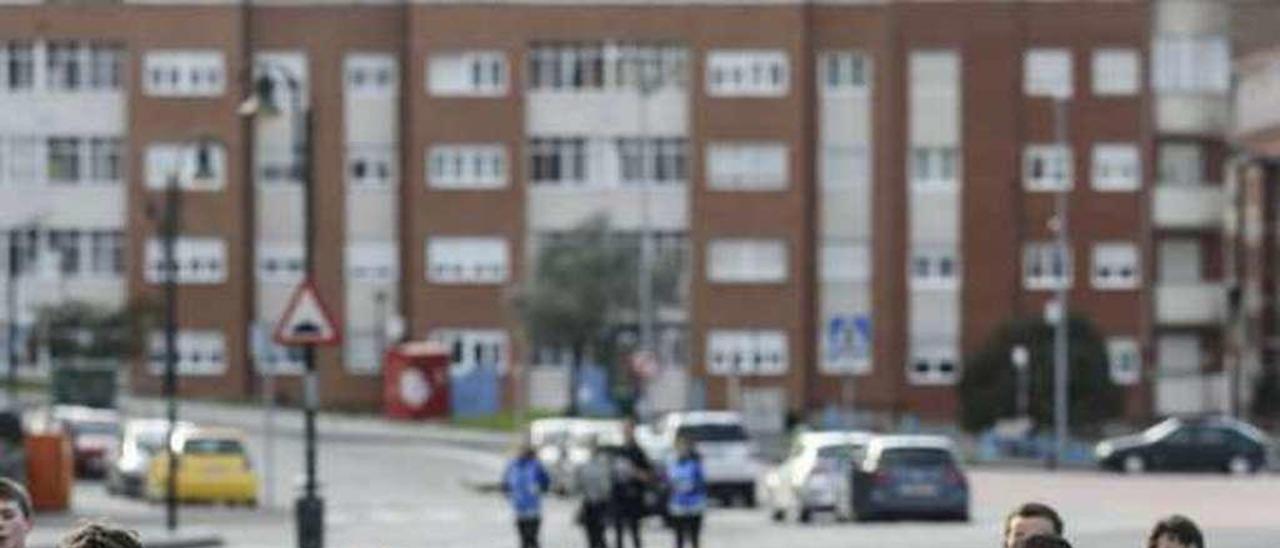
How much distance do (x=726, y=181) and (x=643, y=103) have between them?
9.86 ft

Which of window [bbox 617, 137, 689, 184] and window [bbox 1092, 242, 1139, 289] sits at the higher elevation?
window [bbox 617, 137, 689, 184]

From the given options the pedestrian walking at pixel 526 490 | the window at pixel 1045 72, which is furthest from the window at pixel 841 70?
the pedestrian walking at pixel 526 490

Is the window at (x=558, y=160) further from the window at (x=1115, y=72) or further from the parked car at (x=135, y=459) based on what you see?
the parked car at (x=135, y=459)

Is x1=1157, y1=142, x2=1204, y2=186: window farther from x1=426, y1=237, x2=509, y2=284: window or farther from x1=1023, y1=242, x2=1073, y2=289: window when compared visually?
x1=426, y1=237, x2=509, y2=284: window

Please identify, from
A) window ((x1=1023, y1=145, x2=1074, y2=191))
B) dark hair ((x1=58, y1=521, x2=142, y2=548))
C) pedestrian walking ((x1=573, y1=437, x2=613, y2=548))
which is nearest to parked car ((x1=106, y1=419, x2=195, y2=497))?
pedestrian walking ((x1=573, y1=437, x2=613, y2=548))

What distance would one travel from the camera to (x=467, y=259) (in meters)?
99.3

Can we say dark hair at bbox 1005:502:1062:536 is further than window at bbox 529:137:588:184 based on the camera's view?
No

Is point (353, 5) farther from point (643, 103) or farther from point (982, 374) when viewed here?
point (982, 374)

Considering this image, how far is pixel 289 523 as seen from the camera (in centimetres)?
5406

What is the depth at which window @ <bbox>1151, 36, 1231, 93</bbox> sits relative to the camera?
98062mm

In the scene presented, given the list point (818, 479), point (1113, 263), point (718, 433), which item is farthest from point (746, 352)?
point (818, 479)

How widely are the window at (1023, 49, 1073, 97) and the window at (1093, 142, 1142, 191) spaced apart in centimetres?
201

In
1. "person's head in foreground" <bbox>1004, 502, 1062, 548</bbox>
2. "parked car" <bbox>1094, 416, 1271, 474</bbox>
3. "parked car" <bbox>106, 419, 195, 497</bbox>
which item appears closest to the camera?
"person's head in foreground" <bbox>1004, 502, 1062, 548</bbox>

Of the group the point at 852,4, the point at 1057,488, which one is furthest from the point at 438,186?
the point at 1057,488
